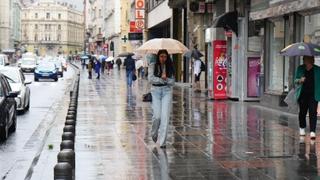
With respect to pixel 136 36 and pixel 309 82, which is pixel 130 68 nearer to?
pixel 309 82

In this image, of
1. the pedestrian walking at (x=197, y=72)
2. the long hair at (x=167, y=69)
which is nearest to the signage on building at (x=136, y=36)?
the pedestrian walking at (x=197, y=72)

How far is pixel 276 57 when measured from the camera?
21.0m

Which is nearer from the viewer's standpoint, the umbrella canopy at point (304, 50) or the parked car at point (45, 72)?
the umbrella canopy at point (304, 50)

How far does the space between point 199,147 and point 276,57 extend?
9.55 meters

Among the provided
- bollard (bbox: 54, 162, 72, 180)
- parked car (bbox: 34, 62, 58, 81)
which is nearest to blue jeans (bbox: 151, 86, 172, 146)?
bollard (bbox: 54, 162, 72, 180)

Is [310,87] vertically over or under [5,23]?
under

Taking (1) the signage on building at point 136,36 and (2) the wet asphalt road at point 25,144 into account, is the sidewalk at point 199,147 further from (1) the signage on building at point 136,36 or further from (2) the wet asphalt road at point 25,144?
(1) the signage on building at point 136,36

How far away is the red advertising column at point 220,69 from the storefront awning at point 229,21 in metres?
1.21

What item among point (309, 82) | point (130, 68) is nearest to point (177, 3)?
point (130, 68)

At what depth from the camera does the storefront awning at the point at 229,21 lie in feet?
77.5

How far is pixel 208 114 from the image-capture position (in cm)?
1888

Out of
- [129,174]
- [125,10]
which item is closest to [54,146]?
[129,174]

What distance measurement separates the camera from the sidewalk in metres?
9.62

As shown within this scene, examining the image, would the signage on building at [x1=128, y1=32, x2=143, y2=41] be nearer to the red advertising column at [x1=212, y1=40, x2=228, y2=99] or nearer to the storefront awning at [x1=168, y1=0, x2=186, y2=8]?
the storefront awning at [x1=168, y1=0, x2=186, y2=8]
